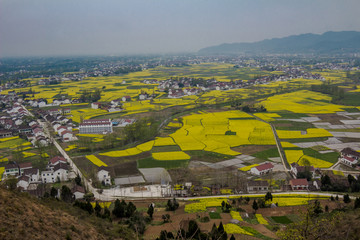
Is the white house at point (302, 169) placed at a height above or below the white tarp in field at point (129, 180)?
above

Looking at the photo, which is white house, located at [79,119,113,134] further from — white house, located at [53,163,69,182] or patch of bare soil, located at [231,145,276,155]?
patch of bare soil, located at [231,145,276,155]

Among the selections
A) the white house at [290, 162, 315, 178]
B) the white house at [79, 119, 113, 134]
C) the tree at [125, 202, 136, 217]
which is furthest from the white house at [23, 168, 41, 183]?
the white house at [290, 162, 315, 178]

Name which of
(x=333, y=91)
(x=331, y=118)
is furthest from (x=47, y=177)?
(x=333, y=91)

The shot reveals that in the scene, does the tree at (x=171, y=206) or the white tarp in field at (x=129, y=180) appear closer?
the tree at (x=171, y=206)

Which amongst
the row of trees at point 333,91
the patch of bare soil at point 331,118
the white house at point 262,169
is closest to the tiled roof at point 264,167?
the white house at point 262,169

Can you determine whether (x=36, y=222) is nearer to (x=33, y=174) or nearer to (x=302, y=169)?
(x=33, y=174)

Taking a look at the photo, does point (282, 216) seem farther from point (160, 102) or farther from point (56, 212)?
point (160, 102)

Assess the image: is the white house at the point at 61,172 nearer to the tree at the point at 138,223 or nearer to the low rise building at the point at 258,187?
the tree at the point at 138,223
